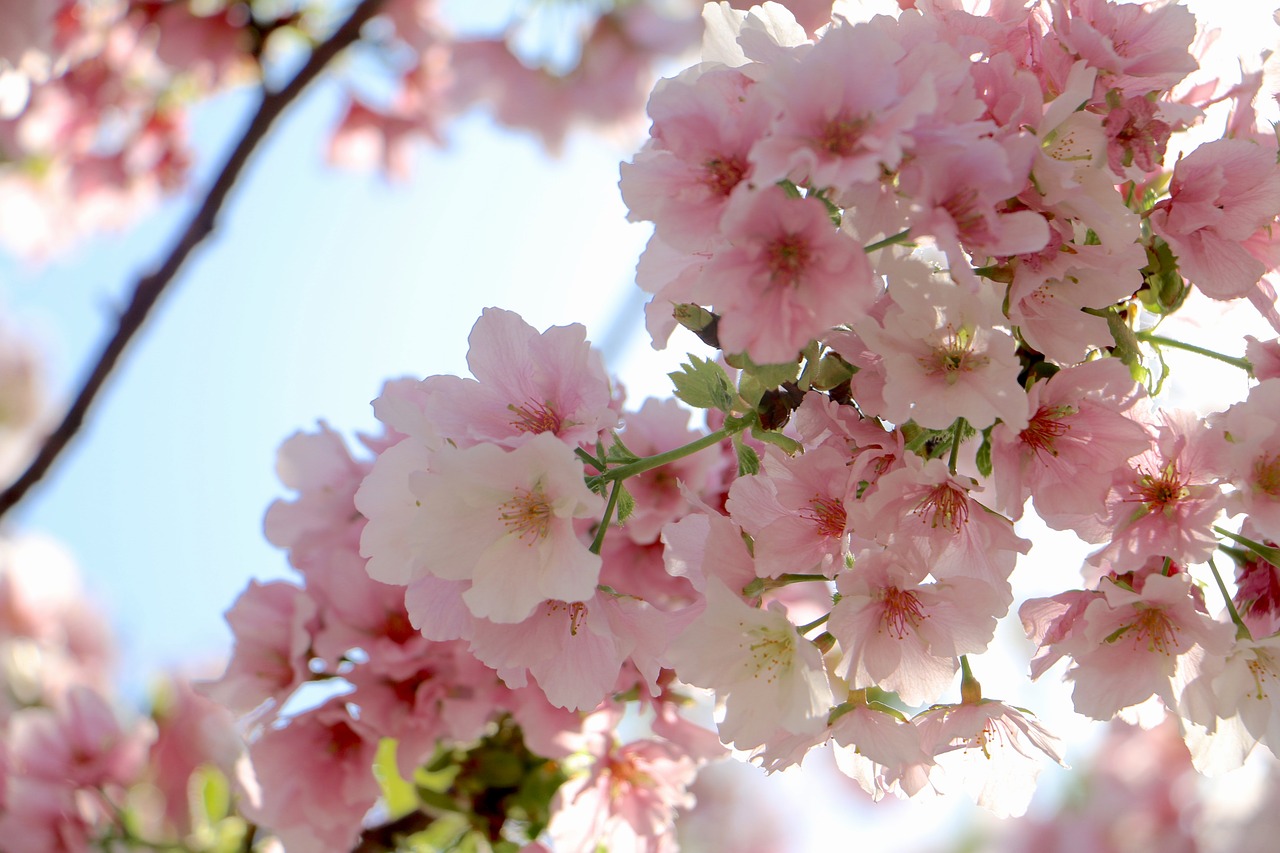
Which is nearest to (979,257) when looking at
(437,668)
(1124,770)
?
(437,668)

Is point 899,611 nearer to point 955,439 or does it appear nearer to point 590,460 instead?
point 955,439

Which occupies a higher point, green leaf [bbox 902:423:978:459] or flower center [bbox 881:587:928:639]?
green leaf [bbox 902:423:978:459]

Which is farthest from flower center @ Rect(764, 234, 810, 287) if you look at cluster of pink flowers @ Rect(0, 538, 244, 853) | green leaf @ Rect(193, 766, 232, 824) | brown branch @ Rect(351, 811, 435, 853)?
green leaf @ Rect(193, 766, 232, 824)

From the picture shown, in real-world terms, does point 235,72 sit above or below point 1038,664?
above

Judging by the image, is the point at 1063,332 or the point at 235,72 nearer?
the point at 1063,332

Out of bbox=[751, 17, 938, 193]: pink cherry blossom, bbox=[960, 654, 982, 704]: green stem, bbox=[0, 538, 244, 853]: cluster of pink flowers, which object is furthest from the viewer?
bbox=[0, 538, 244, 853]: cluster of pink flowers

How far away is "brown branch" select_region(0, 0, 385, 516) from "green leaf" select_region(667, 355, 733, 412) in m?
1.19

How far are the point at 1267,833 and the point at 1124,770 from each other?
68 centimetres

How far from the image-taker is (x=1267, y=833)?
269cm

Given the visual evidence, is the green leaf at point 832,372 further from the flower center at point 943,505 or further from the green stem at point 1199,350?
the green stem at point 1199,350

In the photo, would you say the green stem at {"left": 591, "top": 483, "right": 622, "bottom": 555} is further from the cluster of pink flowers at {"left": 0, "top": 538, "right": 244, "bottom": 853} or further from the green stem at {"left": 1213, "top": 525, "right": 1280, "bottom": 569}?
the cluster of pink flowers at {"left": 0, "top": 538, "right": 244, "bottom": 853}

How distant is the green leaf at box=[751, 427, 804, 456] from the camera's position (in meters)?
0.71

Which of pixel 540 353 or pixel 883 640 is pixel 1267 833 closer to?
pixel 883 640

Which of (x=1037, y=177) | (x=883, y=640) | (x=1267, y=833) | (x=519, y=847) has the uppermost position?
(x=1037, y=177)
